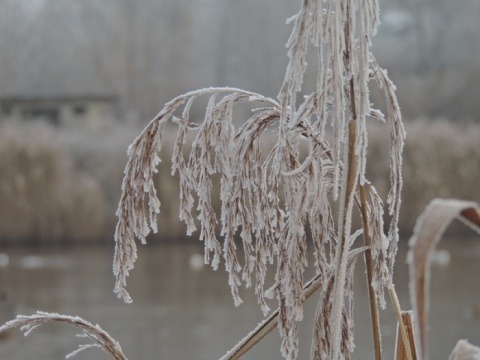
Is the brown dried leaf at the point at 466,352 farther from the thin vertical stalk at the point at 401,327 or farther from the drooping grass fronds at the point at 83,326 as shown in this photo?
the drooping grass fronds at the point at 83,326

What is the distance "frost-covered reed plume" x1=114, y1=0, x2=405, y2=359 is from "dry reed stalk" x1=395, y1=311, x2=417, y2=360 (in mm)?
36

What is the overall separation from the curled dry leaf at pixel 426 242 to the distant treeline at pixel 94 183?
47.3 feet

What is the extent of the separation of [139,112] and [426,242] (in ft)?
120

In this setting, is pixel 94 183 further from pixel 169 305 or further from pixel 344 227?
pixel 344 227

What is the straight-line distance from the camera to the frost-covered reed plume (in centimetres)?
82

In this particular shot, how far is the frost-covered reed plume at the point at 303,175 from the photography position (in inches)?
32.4

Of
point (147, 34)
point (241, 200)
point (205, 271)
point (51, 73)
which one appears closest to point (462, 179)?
point (205, 271)

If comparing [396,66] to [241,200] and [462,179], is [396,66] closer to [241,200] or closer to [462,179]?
[462,179]

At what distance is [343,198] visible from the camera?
816 millimetres

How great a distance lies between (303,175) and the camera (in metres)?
0.93

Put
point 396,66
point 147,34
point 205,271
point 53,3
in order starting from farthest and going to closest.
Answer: point 53,3
point 147,34
point 396,66
point 205,271

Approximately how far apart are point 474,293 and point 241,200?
10.8 m

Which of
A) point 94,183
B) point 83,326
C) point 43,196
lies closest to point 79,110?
point 94,183

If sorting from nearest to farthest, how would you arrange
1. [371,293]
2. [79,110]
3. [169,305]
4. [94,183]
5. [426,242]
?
[426,242] < [371,293] < [169,305] < [94,183] < [79,110]
